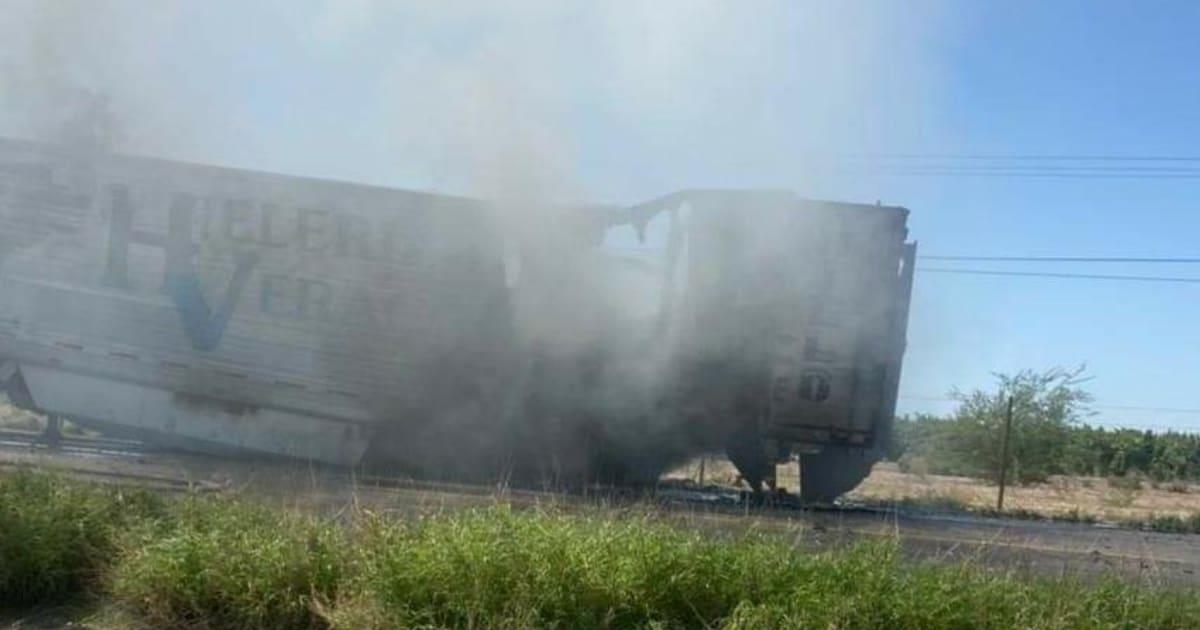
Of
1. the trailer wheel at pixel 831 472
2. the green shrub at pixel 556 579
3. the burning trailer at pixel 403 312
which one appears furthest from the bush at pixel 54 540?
the trailer wheel at pixel 831 472

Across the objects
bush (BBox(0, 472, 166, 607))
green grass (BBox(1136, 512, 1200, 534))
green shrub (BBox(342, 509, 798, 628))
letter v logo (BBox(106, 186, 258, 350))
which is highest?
letter v logo (BBox(106, 186, 258, 350))

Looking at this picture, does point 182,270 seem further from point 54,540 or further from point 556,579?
point 556,579

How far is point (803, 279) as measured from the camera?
1197 cm

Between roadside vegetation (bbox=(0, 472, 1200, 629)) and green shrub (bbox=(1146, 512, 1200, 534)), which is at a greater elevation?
green shrub (bbox=(1146, 512, 1200, 534))

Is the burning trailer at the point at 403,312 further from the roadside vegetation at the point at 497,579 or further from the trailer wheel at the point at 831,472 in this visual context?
the roadside vegetation at the point at 497,579

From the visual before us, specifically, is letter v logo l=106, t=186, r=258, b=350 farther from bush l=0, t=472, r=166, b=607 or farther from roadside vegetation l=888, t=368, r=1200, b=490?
roadside vegetation l=888, t=368, r=1200, b=490

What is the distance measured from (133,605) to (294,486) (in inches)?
122

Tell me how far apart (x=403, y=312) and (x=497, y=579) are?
7018mm

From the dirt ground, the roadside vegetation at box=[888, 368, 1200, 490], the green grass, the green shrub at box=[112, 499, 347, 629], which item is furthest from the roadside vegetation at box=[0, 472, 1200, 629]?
the roadside vegetation at box=[888, 368, 1200, 490]

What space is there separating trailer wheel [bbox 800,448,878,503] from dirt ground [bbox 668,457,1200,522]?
0.28m

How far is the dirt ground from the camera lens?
46.5ft

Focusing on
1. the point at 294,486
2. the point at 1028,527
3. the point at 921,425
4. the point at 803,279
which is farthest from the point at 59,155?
the point at 921,425

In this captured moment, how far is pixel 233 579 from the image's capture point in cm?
555

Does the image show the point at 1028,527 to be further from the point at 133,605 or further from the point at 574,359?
the point at 133,605
